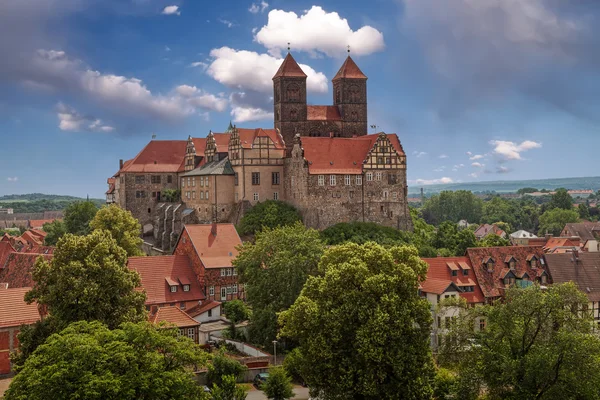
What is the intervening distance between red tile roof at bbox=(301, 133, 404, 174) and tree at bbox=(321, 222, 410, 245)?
599cm

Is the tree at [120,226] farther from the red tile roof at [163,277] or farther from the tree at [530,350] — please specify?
the tree at [530,350]

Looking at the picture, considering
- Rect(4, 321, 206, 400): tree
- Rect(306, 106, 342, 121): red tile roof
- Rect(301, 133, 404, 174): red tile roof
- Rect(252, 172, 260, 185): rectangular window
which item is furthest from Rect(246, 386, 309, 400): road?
Rect(306, 106, 342, 121): red tile roof

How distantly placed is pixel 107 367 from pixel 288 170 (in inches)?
2191

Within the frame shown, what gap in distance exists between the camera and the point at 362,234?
83.8 metres

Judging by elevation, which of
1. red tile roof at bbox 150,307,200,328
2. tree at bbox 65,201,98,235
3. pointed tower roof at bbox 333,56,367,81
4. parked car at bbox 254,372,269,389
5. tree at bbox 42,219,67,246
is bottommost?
parked car at bbox 254,372,269,389

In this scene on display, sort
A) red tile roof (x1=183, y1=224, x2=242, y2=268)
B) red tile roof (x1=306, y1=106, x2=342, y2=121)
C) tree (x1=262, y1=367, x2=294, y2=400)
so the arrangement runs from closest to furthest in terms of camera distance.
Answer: tree (x1=262, y1=367, x2=294, y2=400) → red tile roof (x1=183, y1=224, x2=242, y2=268) → red tile roof (x1=306, y1=106, x2=342, y2=121)

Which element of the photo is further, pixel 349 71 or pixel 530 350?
pixel 349 71

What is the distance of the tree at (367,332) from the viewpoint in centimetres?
3975

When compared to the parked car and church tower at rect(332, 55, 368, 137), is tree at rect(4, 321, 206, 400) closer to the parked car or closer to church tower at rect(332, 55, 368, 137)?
the parked car

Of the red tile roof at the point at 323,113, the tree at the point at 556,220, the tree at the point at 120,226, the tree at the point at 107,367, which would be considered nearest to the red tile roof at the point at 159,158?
→ the red tile roof at the point at 323,113

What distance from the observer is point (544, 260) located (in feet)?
221

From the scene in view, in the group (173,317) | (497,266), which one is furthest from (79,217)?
(497,266)

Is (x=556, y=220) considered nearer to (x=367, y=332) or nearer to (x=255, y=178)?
(x=255, y=178)

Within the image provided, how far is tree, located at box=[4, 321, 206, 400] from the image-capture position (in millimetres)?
34438
